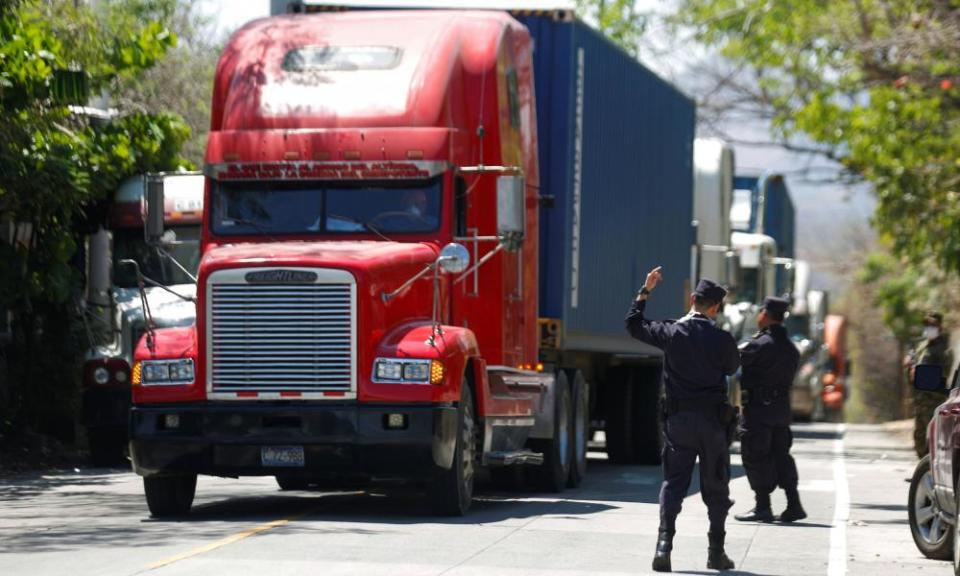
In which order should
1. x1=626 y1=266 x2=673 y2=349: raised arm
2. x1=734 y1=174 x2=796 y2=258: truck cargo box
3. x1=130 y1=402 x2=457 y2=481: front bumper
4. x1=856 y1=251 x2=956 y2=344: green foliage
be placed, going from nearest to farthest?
x1=626 y1=266 x2=673 y2=349: raised arm → x1=130 y1=402 x2=457 y2=481: front bumper → x1=734 y1=174 x2=796 y2=258: truck cargo box → x1=856 y1=251 x2=956 y2=344: green foliage

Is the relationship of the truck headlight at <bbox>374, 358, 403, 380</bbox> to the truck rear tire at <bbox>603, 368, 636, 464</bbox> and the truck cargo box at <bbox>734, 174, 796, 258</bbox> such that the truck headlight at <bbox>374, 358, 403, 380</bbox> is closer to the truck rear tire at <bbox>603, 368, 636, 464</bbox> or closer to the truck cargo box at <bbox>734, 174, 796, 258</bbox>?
the truck rear tire at <bbox>603, 368, 636, 464</bbox>

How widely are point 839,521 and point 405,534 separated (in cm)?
460

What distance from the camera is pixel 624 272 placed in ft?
73.6

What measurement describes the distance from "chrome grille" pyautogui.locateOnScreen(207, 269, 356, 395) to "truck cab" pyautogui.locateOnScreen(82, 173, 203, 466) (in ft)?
20.9

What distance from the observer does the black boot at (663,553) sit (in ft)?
40.7

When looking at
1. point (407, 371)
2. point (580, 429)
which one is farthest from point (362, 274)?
point (580, 429)

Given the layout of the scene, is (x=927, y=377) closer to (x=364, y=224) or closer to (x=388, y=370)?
(x=388, y=370)

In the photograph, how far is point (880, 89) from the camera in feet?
97.2

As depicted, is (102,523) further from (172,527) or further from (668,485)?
(668,485)

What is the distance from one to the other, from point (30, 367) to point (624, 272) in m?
7.10

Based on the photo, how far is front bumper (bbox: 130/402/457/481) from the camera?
1502 centimetres

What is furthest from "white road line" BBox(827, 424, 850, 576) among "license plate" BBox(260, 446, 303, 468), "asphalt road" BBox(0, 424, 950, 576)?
"license plate" BBox(260, 446, 303, 468)

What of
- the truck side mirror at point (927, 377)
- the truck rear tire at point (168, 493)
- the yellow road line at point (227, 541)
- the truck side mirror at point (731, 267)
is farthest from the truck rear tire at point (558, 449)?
the truck side mirror at point (731, 267)

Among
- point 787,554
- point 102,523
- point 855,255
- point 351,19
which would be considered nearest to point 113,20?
point 351,19
